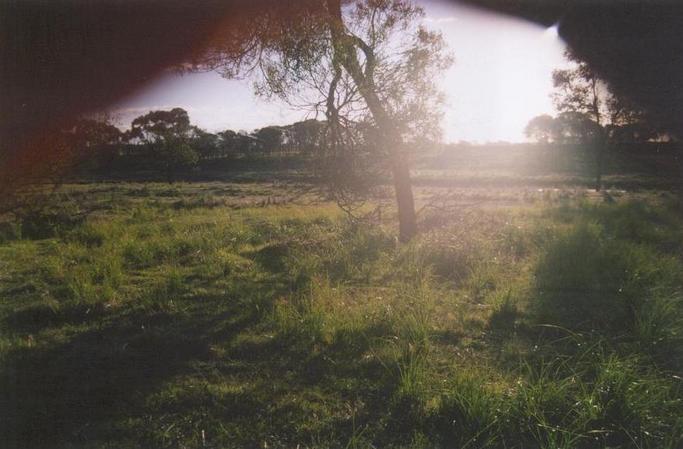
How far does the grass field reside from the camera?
8.44 ft

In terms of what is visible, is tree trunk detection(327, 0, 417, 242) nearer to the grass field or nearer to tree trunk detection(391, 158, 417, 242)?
tree trunk detection(391, 158, 417, 242)

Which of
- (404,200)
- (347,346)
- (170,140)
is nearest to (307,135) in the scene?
(404,200)

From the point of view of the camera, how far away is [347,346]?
3.60 metres

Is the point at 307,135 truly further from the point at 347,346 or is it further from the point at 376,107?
the point at 347,346


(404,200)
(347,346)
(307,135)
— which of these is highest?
(307,135)

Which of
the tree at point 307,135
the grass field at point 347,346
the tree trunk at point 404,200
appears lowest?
the grass field at point 347,346

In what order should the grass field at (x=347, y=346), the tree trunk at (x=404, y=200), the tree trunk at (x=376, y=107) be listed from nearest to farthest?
the grass field at (x=347, y=346), the tree trunk at (x=376, y=107), the tree trunk at (x=404, y=200)

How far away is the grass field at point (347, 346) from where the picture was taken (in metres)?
2.57

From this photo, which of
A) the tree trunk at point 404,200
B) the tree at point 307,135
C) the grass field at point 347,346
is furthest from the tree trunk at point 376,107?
the grass field at point 347,346

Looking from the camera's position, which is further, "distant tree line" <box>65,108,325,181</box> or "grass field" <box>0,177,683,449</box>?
"distant tree line" <box>65,108,325,181</box>

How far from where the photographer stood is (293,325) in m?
3.88

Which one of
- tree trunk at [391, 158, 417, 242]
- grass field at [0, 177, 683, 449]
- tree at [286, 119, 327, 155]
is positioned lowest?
grass field at [0, 177, 683, 449]

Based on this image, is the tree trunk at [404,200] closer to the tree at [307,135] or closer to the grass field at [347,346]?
the grass field at [347,346]

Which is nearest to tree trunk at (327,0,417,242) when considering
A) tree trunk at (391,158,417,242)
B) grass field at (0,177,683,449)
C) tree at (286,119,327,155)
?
tree trunk at (391,158,417,242)
